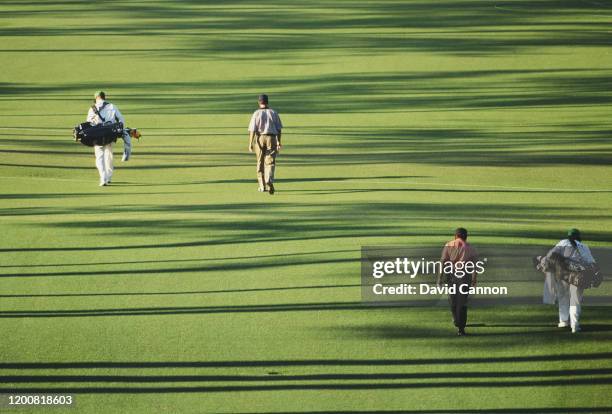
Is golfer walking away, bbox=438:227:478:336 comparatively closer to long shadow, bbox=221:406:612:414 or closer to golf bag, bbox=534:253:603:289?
golf bag, bbox=534:253:603:289

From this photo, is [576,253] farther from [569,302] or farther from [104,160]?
[104,160]

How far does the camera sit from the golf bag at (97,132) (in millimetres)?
19562

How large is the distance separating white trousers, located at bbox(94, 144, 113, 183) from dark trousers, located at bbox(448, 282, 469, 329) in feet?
30.9

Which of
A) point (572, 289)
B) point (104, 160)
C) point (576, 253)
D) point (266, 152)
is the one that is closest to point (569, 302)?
point (572, 289)

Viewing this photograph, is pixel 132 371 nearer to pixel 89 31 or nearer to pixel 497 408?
pixel 497 408

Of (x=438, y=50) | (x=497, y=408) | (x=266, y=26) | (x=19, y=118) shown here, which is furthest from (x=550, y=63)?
(x=497, y=408)

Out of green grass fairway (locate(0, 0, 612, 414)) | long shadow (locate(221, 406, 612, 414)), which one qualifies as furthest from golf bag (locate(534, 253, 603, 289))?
long shadow (locate(221, 406, 612, 414))

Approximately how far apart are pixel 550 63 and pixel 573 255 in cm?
2713

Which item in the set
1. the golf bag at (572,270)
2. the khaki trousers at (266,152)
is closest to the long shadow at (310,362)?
the golf bag at (572,270)

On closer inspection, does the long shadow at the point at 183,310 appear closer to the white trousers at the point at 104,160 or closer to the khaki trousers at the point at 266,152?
the khaki trousers at the point at 266,152

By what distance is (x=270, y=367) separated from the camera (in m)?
11.8

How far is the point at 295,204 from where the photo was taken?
19375mm

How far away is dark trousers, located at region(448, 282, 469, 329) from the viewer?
12570 mm

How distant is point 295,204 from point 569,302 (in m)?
7.30
